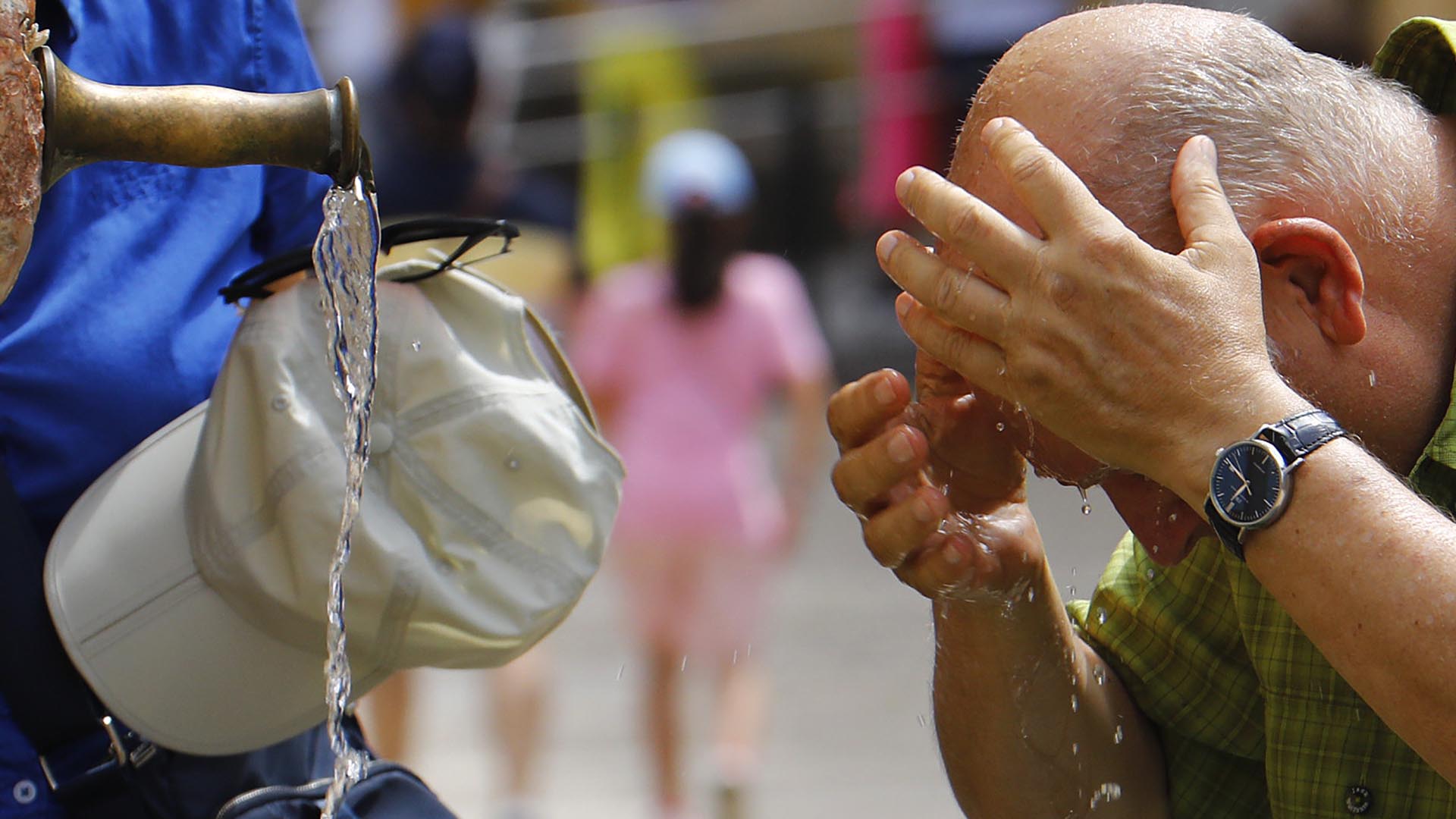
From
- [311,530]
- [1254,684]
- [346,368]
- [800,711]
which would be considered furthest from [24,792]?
[800,711]

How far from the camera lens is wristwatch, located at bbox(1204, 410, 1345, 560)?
1328 millimetres

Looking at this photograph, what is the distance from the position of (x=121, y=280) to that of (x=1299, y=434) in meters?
1.19

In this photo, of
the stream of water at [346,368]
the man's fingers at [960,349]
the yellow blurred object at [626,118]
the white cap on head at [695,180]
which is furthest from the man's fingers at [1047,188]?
the yellow blurred object at [626,118]

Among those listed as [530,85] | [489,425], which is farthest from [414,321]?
[530,85]

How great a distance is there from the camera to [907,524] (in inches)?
68.0

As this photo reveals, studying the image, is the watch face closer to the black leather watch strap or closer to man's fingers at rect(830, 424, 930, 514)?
the black leather watch strap

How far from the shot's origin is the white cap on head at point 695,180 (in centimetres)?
535

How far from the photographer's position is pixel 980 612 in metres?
1.80

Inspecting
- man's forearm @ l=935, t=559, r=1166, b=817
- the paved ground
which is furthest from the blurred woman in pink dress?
man's forearm @ l=935, t=559, r=1166, b=817

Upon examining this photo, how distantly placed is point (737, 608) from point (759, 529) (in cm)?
24

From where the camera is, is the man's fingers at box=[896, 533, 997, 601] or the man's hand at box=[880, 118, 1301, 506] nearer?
the man's hand at box=[880, 118, 1301, 506]

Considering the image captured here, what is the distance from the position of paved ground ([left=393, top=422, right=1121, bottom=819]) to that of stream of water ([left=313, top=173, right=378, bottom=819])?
7.89 feet

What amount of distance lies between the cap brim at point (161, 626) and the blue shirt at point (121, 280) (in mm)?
53

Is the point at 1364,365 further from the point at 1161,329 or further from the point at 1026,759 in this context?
the point at 1026,759
